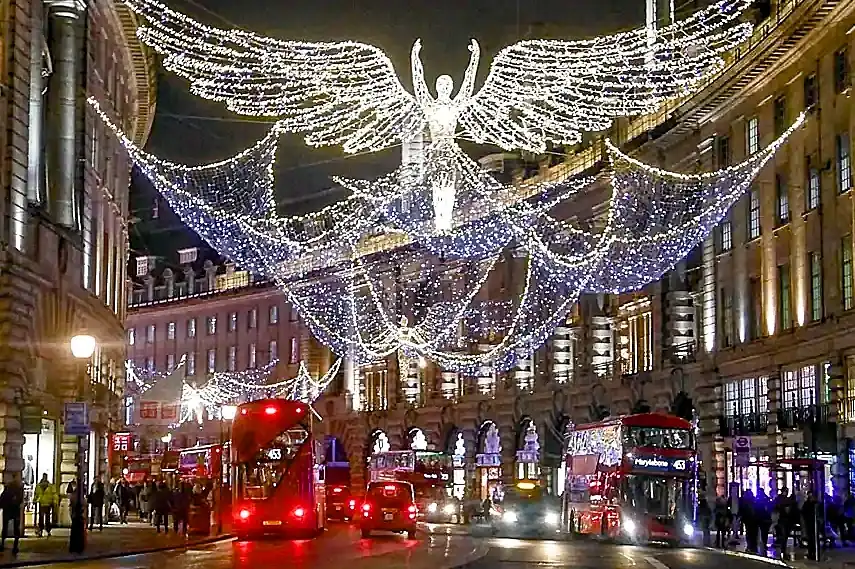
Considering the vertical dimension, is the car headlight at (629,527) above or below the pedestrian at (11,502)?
below

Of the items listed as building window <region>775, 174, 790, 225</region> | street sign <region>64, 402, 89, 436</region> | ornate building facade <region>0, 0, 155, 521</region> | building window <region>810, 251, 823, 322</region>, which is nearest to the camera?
street sign <region>64, 402, 89, 436</region>

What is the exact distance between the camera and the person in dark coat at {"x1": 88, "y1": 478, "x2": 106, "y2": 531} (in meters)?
48.2

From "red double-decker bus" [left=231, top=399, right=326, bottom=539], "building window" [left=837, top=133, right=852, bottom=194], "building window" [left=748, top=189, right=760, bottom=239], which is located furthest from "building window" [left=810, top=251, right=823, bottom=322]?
"red double-decker bus" [left=231, top=399, right=326, bottom=539]

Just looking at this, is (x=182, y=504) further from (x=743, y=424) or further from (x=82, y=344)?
(x=743, y=424)

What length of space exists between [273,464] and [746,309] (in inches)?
973

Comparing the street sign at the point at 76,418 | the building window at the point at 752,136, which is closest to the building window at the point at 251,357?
the building window at the point at 752,136

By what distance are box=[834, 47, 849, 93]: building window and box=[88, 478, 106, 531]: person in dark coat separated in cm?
2690

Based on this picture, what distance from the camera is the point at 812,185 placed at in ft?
175

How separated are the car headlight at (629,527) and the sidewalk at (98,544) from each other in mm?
11775

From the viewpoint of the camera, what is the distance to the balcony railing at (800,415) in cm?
5025

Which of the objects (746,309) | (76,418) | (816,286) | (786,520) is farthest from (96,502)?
(746,309)

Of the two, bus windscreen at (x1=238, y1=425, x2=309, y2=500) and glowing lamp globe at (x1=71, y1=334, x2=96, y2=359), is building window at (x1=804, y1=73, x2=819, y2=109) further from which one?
glowing lamp globe at (x1=71, y1=334, x2=96, y2=359)

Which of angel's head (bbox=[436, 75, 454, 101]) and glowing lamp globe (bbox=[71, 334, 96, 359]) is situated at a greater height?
angel's head (bbox=[436, 75, 454, 101])

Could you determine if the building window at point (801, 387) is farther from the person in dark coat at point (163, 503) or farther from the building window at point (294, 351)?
the building window at point (294, 351)
